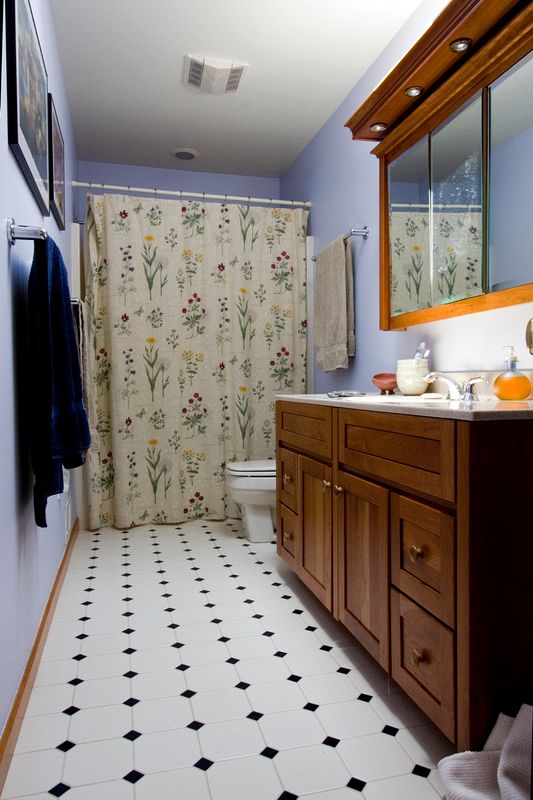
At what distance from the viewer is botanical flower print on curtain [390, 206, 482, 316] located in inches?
72.4

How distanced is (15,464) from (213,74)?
2.27 meters

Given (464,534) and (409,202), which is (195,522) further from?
(464,534)

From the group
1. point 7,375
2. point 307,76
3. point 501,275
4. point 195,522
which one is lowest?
point 195,522

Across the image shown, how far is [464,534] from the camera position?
1138 millimetres

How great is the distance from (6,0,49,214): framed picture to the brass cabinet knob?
145 cm

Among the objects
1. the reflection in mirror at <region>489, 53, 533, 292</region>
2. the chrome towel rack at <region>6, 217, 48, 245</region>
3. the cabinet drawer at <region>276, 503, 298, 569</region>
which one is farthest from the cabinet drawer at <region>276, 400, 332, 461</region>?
the chrome towel rack at <region>6, 217, 48, 245</region>

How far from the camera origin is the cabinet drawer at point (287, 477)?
2297mm

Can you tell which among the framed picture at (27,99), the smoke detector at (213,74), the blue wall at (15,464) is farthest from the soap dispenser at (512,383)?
the smoke detector at (213,74)

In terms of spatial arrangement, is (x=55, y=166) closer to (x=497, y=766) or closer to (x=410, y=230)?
(x=410, y=230)

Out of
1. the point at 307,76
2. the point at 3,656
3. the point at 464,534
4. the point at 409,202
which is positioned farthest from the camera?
the point at 307,76

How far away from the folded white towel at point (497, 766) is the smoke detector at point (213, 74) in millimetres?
2869

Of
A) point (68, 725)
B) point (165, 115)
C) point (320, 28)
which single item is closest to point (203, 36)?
point (320, 28)

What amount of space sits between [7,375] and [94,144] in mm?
2748

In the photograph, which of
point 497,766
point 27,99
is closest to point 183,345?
point 27,99
